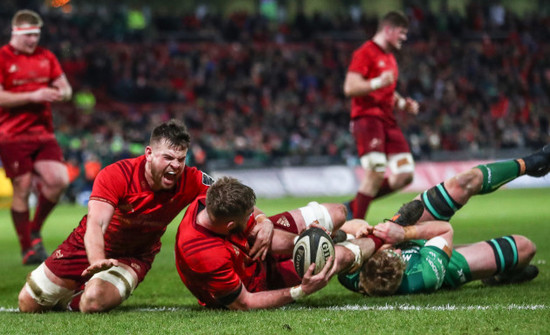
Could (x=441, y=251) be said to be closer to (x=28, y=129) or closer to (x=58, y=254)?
(x=58, y=254)

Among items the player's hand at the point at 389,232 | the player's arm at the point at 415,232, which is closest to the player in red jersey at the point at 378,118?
the player's arm at the point at 415,232

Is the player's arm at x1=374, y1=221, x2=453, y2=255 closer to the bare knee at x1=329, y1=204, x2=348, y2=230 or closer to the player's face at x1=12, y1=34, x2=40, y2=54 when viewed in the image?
the bare knee at x1=329, y1=204, x2=348, y2=230

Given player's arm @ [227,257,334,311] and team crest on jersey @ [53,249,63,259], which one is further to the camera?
team crest on jersey @ [53,249,63,259]

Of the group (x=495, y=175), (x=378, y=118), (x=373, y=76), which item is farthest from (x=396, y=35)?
(x=495, y=175)

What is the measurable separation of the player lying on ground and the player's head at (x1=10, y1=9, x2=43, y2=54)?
4358 mm

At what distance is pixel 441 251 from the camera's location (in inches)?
198

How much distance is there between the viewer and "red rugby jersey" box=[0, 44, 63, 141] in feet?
25.7

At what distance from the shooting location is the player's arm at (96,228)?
14.5 ft

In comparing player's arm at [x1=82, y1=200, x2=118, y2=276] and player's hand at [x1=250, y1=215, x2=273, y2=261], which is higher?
player's arm at [x1=82, y1=200, x2=118, y2=276]

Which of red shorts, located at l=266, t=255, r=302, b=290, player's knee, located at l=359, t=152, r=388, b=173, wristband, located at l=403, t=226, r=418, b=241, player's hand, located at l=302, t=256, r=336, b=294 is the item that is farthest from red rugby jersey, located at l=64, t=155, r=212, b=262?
player's knee, located at l=359, t=152, r=388, b=173

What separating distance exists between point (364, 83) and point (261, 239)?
395cm

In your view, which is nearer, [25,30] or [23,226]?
[25,30]

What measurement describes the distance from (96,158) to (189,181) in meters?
15.6

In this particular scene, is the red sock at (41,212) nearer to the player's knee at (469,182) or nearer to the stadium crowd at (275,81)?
the player's knee at (469,182)
